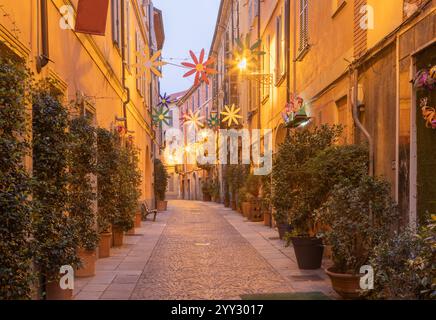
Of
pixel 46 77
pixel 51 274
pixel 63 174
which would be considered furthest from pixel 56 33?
pixel 51 274

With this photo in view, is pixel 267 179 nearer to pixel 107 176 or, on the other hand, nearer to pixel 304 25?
pixel 304 25

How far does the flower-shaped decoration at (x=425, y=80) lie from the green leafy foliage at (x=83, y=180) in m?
4.75

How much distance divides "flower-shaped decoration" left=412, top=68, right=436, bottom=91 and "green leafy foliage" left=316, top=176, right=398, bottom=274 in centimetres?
144

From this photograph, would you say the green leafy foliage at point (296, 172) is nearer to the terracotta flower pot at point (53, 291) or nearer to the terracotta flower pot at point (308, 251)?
the terracotta flower pot at point (308, 251)

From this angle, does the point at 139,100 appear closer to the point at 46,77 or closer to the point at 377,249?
the point at 46,77

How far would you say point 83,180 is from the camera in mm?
8055

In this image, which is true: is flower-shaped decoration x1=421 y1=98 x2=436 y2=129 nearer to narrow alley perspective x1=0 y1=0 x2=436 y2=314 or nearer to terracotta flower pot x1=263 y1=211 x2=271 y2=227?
narrow alley perspective x1=0 y1=0 x2=436 y2=314

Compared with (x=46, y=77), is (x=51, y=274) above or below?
below

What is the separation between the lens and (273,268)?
29.4 ft

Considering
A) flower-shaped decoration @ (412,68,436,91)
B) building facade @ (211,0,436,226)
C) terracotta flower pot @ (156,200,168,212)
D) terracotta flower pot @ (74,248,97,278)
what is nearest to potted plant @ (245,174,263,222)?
building facade @ (211,0,436,226)

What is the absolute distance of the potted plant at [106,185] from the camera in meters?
10.1

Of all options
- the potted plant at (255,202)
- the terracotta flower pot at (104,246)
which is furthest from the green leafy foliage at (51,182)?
the potted plant at (255,202)

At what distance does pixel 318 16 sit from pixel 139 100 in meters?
10.1

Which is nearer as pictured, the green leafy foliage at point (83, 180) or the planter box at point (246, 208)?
the green leafy foliage at point (83, 180)
